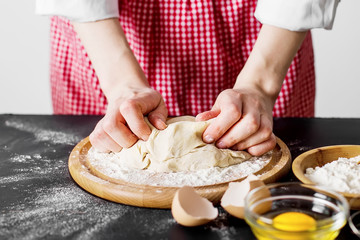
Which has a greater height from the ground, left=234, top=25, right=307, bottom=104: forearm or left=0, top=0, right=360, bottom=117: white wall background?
left=234, top=25, right=307, bottom=104: forearm

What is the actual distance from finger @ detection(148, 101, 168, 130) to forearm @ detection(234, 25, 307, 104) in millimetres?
224

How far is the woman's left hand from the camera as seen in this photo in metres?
1.22

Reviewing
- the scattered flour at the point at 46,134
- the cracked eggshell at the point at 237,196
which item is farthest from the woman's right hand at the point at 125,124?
the cracked eggshell at the point at 237,196

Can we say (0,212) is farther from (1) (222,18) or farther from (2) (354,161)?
(1) (222,18)

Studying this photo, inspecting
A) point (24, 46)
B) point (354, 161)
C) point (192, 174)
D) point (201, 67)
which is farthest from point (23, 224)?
point (24, 46)

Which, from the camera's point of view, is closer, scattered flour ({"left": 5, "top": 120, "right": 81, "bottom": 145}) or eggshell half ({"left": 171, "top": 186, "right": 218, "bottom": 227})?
eggshell half ({"left": 171, "top": 186, "right": 218, "bottom": 227})

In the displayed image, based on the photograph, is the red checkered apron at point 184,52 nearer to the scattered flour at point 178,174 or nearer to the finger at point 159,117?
the finger at point 159,117

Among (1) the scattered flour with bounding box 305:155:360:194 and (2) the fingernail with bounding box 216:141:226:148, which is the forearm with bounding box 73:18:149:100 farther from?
(1) the scattered flour with bounding box 305:155:360:194

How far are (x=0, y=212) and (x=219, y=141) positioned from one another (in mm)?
540

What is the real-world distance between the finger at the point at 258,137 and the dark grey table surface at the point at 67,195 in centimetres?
12

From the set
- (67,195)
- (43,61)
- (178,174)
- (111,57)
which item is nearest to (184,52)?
(111,57)

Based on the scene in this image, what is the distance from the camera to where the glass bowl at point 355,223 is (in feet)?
2.84

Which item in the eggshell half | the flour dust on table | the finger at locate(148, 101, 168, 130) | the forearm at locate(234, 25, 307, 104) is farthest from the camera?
the forearm at locate(234, 25, 307, 104)

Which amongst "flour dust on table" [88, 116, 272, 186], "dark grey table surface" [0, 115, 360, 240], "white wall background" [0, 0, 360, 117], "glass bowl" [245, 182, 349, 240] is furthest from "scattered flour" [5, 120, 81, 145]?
"white wall background" [0, 0, 360, 117]
